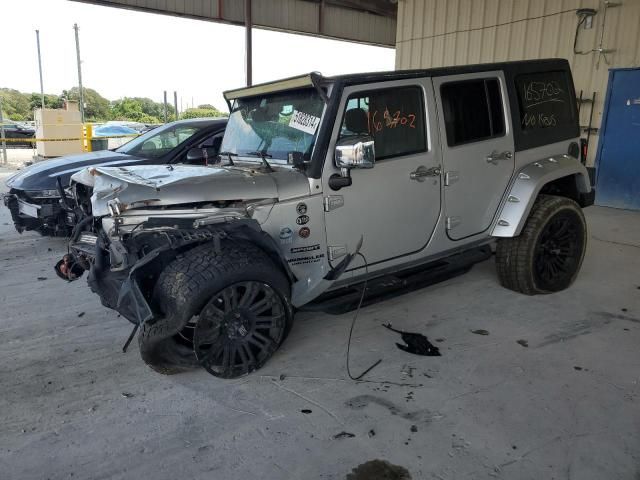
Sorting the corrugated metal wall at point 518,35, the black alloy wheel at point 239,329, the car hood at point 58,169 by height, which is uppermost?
the corrugated metal wall at point 518,35

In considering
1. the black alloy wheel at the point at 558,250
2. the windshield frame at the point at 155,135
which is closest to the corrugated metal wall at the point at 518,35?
the black alloy wheel at the point at 558,250

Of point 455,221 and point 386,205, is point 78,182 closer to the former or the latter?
point 386,205

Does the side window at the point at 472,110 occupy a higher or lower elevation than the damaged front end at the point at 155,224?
higher

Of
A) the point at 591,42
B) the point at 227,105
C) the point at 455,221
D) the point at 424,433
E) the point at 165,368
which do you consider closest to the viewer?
the point at 424,433

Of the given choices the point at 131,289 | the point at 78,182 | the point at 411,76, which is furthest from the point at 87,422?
the point at 411,76

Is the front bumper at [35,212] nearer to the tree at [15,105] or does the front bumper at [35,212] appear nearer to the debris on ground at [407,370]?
the debris on ground at [407,370]

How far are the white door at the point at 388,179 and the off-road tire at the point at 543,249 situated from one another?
0.94 metres

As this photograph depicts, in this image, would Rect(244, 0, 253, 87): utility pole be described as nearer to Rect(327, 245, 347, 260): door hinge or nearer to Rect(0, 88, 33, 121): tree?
Rect(327, 245, 347, 260): door hinge

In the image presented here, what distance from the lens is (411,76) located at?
11.7 ft

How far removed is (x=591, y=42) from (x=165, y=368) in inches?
346

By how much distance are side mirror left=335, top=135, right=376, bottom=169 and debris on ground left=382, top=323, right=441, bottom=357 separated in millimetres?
1344

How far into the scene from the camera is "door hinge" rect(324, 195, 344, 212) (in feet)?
10.6

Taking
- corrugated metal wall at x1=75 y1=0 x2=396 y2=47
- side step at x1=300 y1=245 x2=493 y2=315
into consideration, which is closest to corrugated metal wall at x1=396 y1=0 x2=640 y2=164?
corrugated metal wall at x1=75 y1=0 x2=396 y2=47

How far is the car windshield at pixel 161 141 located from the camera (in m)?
6.57
